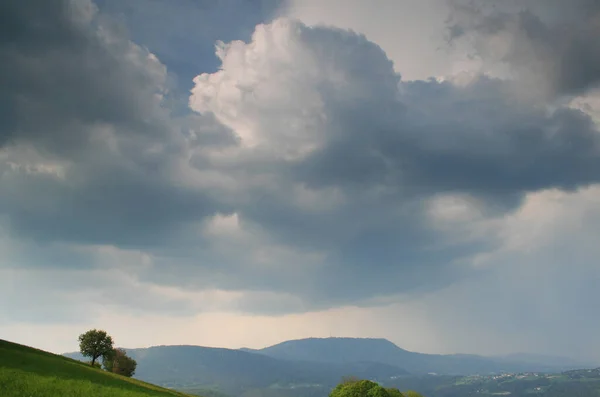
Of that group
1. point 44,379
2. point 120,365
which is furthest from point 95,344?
point 44,379

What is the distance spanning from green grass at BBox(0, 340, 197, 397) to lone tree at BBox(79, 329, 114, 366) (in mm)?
49732

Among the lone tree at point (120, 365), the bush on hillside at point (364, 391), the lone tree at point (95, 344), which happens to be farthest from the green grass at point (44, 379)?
the lone tree at point (120, 365)

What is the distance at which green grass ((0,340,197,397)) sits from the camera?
159ft

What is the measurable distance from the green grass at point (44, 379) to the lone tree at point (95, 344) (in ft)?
163

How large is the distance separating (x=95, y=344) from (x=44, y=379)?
253 ft

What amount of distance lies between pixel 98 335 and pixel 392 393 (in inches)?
3637

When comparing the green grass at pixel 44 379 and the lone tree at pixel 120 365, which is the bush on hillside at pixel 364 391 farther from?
the lone tree at pixel 120 365

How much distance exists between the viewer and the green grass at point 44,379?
1908 inches

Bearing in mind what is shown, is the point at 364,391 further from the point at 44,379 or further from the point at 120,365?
the point at 120,365

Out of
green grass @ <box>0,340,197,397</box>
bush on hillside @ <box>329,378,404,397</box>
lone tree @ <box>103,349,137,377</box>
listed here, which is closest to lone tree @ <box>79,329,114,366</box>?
lone tree @ <box>103,349,137,377</box>

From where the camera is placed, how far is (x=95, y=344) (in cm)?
12369

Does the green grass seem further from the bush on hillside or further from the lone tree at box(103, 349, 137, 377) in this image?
the lone tree at box(103, 349, 137, 377)

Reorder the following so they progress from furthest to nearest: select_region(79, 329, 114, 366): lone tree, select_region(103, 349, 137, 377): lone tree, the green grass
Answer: select_region(103, 349, 137, 377): lone tree → select_region(79, 329, 114, 366): lone tree → the green grass

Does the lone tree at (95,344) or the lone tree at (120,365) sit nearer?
Answer: the lone tree at (95,344)
